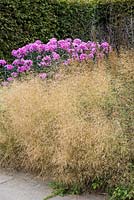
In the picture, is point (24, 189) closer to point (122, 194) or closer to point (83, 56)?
point (122, 194)

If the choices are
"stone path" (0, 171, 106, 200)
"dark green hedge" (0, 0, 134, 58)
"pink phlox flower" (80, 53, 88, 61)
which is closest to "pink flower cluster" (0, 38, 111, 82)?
"pink phlox flower" (80, 53, 88, 61)

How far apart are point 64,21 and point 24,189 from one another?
7125 mm

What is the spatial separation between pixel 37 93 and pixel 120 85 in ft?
2.94

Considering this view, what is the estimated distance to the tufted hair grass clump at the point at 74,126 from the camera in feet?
11.3

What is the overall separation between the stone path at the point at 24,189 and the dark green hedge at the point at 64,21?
15.8ft

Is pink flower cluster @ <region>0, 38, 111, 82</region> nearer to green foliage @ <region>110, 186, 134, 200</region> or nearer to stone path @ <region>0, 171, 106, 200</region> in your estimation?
stone path @ <region>0, 171, 106, 200</region>

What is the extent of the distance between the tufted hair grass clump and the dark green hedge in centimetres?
389

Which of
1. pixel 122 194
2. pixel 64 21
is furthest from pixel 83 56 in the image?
pixel 64 21

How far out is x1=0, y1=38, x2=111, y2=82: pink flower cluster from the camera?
6555mm

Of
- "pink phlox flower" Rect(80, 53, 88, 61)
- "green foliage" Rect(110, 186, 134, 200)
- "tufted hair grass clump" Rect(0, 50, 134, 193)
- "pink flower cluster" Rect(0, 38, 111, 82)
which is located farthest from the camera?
"pink flower cluster" Rect(0, 38, 111, 82)

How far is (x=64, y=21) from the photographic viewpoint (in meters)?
10.3

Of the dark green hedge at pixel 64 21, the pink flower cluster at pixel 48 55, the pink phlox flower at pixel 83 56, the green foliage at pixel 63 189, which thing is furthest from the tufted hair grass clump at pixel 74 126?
the dark green hedge at pixel 64 21

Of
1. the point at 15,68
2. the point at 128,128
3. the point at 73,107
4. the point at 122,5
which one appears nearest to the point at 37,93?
the point at 73,107

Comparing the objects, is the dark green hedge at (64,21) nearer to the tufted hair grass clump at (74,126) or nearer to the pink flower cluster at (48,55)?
the pink flower cluster at (48,55)
